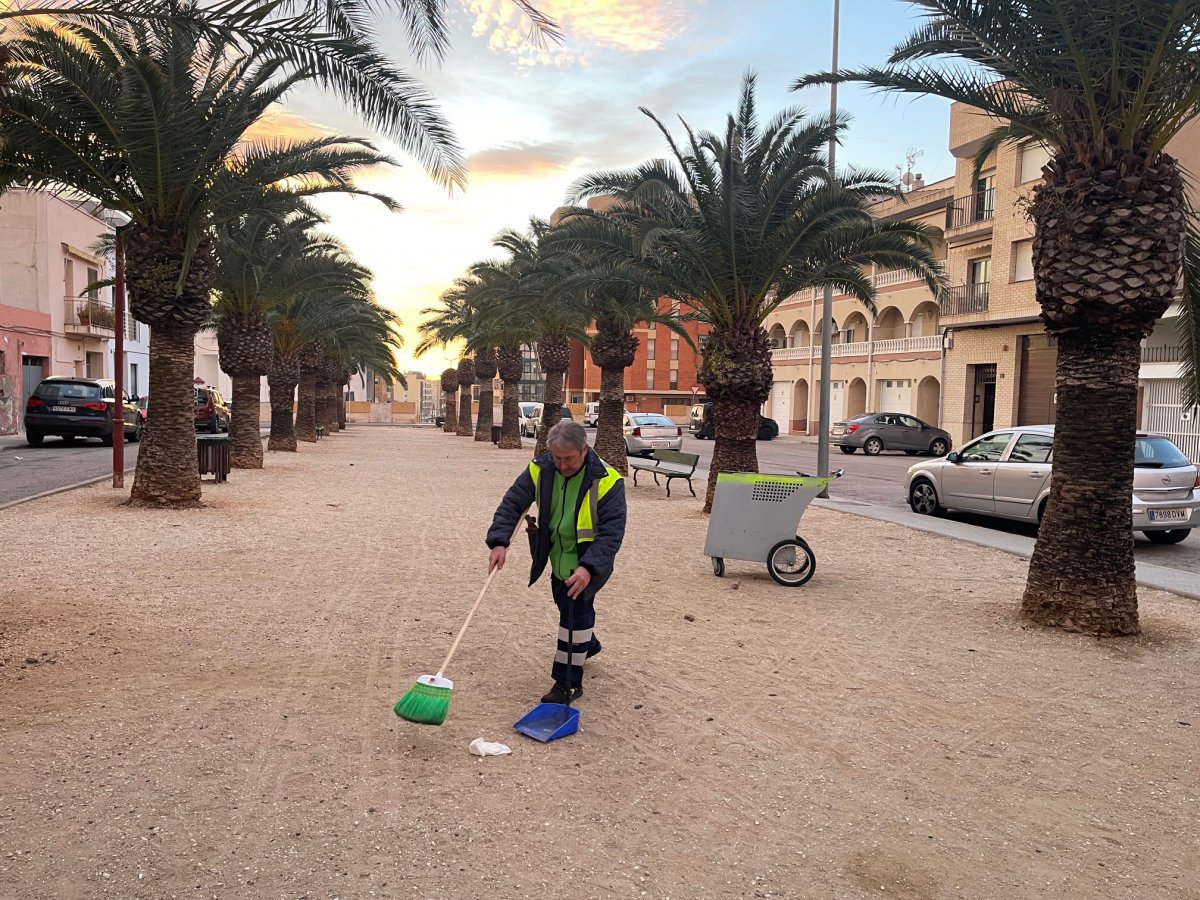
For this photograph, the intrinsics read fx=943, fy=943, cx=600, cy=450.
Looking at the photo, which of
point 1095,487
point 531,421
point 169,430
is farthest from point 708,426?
point 1095,487

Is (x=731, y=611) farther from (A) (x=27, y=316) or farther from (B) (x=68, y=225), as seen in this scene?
(B) (x=68, y=225)

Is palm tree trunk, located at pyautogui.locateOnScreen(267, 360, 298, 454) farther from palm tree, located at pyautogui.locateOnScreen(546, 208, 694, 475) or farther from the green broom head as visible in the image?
the green broom head

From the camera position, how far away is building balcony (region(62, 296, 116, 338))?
114 ft

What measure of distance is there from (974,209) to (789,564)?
3132 centimetres

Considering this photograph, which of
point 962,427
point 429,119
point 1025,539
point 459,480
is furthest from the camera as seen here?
point 962,427

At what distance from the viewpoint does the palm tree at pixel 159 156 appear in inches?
389

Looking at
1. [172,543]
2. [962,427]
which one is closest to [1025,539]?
[172,543]

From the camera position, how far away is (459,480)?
18.7m

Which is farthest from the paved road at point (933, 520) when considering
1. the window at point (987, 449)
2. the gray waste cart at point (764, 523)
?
the gray waste cart at point (764, 523)

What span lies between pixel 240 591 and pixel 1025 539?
922cm

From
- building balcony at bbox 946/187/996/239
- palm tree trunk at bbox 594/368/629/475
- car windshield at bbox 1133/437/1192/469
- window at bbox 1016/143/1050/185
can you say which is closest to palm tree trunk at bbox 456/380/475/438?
building balcony at bbox 946/187/996/239

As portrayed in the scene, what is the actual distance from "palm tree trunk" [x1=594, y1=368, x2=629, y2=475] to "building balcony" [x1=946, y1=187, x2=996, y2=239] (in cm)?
2125

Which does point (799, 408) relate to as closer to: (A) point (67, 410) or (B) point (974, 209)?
(B) point (974, 209)

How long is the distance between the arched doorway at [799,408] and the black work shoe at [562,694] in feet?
160
